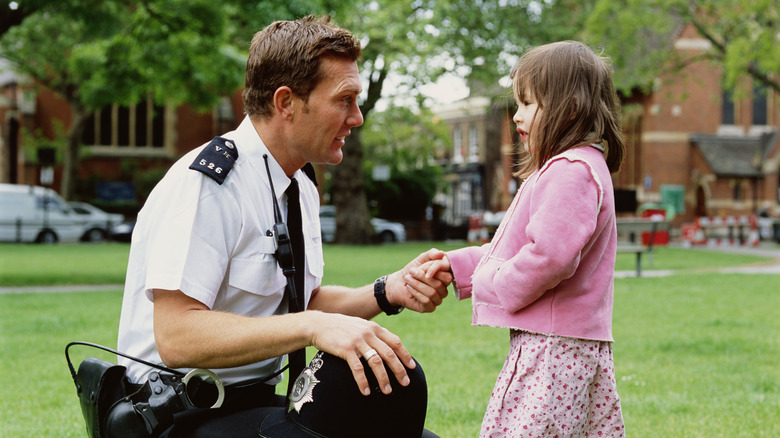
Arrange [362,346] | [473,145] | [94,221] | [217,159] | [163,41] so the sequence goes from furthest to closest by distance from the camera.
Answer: [473,145], [94,221], [163,41], [217,159], [362,346]

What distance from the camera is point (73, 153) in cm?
3681

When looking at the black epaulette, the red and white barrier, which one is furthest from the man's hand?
the red and white barrier

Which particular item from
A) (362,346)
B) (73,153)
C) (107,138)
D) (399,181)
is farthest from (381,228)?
(362,346)

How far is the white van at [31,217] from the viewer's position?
32.5 meters

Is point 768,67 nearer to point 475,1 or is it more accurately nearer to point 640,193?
point 475,1

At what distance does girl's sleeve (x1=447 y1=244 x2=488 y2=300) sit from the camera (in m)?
3.09

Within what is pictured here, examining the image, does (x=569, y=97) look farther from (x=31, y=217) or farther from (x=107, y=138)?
(x=107, y=138)

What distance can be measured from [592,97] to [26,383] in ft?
16.7

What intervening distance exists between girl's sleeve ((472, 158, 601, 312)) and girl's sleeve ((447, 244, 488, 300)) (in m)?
0.35

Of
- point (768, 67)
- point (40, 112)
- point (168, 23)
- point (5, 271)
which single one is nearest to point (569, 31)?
point (768, 67)

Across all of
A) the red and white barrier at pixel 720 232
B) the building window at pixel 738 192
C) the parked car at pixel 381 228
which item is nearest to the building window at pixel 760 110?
the building window at pixel 738 192

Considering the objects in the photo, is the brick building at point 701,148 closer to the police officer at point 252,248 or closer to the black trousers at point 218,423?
the police officer at point 252,248

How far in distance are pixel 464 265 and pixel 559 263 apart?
1.84 ft

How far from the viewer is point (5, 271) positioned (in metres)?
17.1
